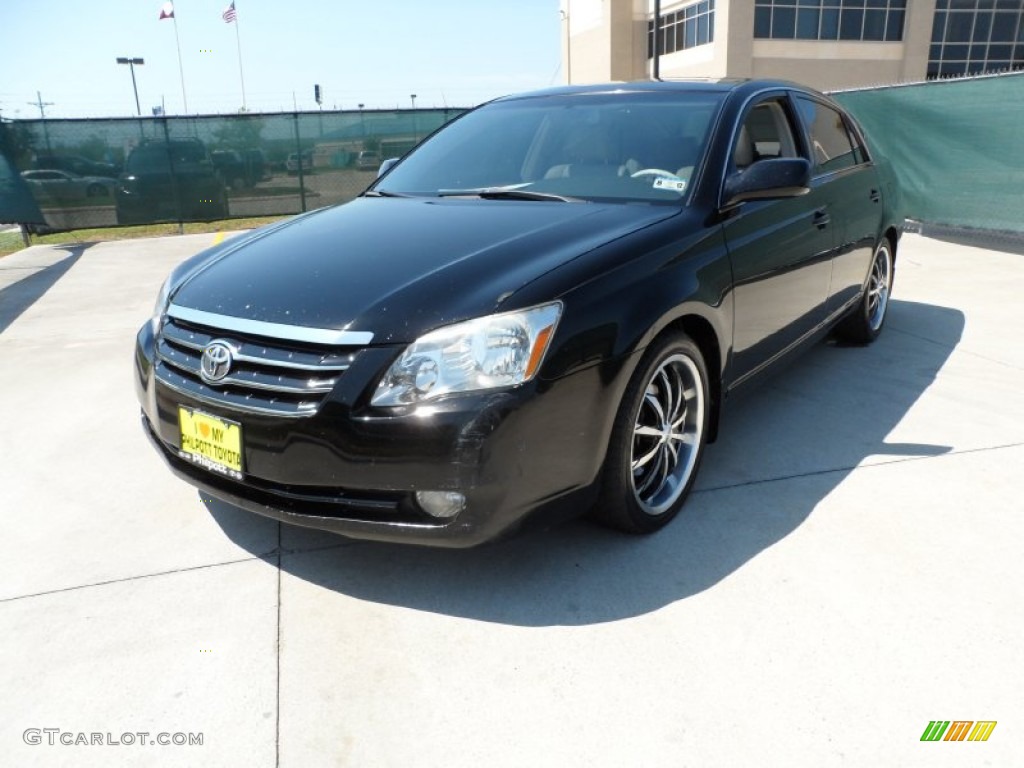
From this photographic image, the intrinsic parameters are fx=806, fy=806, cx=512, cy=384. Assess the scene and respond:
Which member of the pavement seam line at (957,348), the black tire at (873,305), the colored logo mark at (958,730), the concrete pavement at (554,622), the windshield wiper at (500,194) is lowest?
the pavement seam line at (957,348)

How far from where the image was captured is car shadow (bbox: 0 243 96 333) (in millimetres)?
7323

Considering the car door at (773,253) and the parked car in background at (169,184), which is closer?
the car door at (773,253)

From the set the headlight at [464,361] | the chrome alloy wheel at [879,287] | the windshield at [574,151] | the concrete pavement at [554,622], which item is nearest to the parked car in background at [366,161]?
the chrome alloy wheel at [879,287]

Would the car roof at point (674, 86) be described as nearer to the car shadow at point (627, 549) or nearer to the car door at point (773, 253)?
the car door at point (773, 253)

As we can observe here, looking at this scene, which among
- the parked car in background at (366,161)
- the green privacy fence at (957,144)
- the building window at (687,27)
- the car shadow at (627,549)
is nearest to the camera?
the car shadow at (627,549)

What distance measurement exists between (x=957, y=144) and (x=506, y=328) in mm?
9461

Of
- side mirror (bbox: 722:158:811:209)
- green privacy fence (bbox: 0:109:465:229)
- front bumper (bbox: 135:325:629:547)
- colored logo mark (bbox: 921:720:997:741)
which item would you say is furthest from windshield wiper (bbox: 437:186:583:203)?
green privacy fence (bbox: 0:109:465:229)

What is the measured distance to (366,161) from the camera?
48.5 ft

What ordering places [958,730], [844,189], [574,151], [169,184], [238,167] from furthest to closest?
[238,167] < [169,184] < [844,189] < [574,151] < [958,730]

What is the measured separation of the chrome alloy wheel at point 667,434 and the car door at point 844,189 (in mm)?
1647

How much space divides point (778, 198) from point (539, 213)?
115 cm

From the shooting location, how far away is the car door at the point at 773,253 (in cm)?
→ 330

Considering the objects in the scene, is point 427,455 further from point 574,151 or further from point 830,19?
point 830,19

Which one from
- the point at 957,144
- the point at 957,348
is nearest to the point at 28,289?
the point at 957,348
